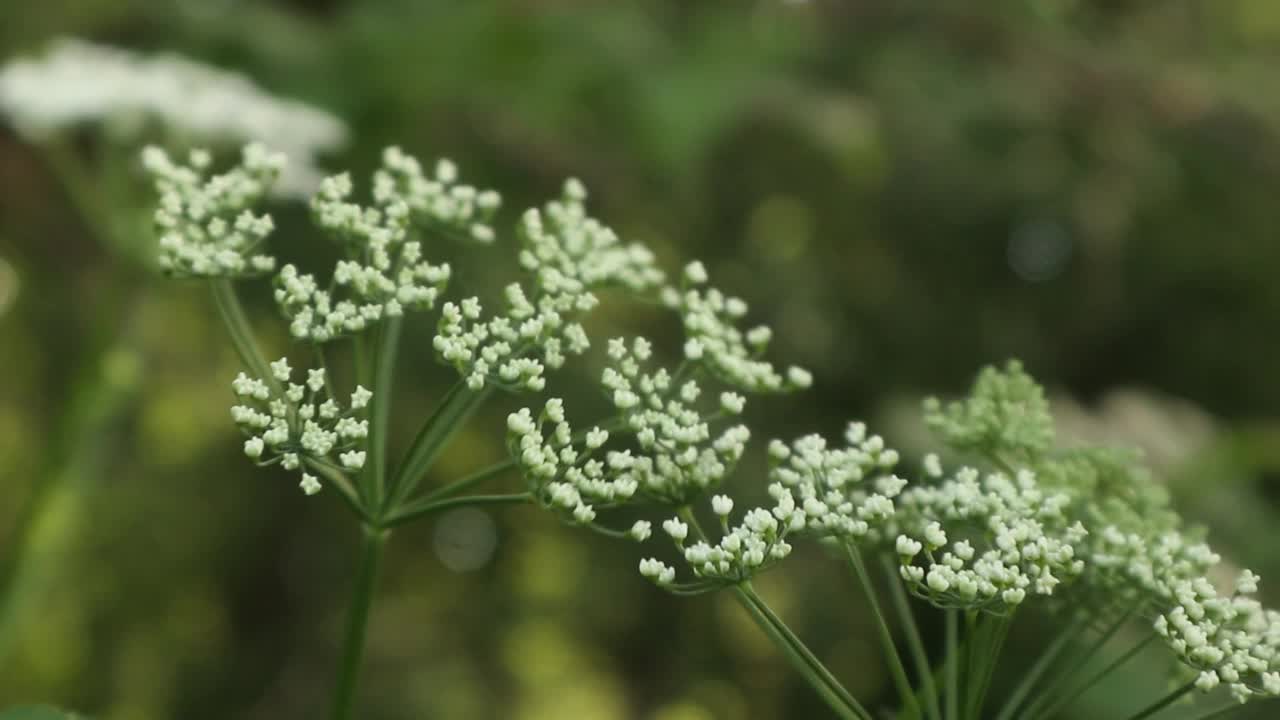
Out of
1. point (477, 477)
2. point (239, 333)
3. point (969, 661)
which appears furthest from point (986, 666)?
point (239, 333)

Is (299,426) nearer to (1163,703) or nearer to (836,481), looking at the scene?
(836,481)

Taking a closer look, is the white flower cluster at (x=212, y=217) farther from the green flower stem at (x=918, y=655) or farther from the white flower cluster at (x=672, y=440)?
the green flower stem at (x=918, y=655)

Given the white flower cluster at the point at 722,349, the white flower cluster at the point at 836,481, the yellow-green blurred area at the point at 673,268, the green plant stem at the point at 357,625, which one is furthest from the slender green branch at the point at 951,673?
the yellow-green blurred area at the point at 673,268

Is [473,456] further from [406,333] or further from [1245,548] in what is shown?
[1245,548]

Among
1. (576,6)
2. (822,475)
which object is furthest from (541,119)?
(822,475)

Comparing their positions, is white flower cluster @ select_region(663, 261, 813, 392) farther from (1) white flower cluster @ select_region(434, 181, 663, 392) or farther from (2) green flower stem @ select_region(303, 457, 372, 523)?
(2) green flower stem @ select_region(303, 457, 372, 523)

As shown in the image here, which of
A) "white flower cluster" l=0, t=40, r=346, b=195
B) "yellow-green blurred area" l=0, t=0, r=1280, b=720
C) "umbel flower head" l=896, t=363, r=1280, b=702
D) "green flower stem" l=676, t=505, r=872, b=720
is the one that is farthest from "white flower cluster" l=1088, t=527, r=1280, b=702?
"white flower cluster" l=0, t=40, r=346, b=195
